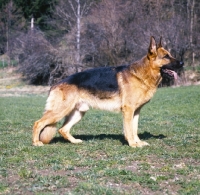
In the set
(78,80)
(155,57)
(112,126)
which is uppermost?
(155,57)

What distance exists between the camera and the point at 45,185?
5.22 metres

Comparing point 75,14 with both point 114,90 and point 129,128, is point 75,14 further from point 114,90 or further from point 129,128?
point 129,128

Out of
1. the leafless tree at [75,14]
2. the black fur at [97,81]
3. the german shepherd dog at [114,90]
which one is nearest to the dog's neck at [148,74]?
the german shepherd dog at [114,90]

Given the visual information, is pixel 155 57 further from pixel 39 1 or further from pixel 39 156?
pixel 39 1

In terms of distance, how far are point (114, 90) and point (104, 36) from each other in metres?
37.5

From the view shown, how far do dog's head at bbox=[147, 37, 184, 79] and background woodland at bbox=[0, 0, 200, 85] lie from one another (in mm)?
32484

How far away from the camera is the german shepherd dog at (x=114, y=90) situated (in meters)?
8.25

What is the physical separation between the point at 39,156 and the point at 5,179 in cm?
153

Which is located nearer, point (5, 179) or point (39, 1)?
point (5, 179)

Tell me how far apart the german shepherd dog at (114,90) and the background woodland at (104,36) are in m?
32.5

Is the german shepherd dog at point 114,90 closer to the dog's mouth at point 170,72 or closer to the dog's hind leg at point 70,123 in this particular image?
the dog's mouth at point 170,72

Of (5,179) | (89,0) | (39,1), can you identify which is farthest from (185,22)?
(5,179)

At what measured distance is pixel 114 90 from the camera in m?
8.41

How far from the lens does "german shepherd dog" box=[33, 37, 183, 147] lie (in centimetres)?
825
